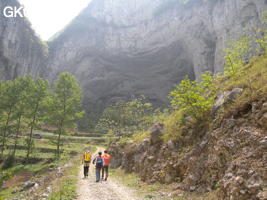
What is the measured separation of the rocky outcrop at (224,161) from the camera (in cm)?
454

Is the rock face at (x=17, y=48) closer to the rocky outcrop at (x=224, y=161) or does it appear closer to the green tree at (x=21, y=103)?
the green tree at (x=21, y=103)

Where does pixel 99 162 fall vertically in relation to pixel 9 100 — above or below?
below

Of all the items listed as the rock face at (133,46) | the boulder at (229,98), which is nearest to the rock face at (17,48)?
the rock face at (133,46)

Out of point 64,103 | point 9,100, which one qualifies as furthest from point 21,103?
point 64,103

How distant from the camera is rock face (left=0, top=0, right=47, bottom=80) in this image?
55.3 m

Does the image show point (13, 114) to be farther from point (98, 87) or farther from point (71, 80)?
point (98, 87)

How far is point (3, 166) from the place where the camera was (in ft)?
64.9

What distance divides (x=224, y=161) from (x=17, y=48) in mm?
67780

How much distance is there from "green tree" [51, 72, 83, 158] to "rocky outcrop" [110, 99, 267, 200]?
14.3 meters

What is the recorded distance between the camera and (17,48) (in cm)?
5953

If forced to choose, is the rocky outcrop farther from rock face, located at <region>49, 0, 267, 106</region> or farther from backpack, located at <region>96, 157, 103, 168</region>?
rock face, located at <region>49, 0, 267, 106</region>

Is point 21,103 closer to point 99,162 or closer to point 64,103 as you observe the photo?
point 64,103

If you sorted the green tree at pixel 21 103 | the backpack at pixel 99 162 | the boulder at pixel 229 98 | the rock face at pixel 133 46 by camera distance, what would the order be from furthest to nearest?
the rock face at pixel 133 46 < the green tree at pixel 21 103 < the backpack at pixel 99 162 < the boulder at pixel 229 98

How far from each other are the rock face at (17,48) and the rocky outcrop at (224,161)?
5910cm
